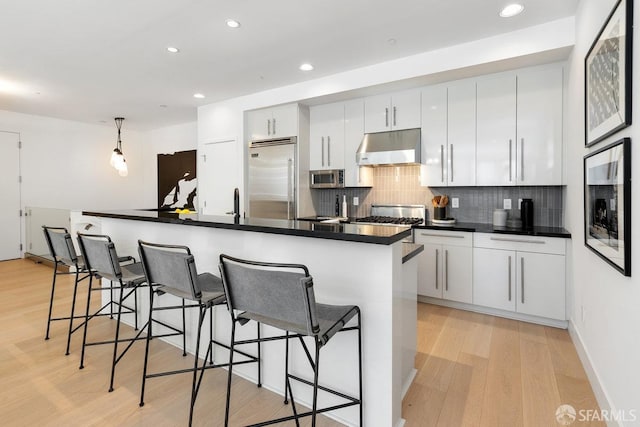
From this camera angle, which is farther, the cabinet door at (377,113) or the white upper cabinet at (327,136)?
the white upper cabinet at (327,136)

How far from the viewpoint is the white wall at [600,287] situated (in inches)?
53.5

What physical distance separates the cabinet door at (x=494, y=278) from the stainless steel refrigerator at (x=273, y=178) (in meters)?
2.35

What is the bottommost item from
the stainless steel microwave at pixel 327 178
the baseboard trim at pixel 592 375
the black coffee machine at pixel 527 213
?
the baseboard trim at pixel 592 375

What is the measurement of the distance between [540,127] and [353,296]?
8.88ft

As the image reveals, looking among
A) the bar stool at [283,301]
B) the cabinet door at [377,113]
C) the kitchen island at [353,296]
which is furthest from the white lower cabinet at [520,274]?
the bar stool at [283,301]

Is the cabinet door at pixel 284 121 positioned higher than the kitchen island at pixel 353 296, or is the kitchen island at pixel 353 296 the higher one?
the cabinet door at pixel 284 121

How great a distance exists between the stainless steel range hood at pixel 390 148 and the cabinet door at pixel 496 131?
26.2 inches

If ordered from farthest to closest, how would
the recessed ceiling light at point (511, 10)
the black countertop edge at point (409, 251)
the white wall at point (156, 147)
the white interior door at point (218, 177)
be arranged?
the white wall at point (156, 147) → the white interior door at point (218, 177) → the recessed ceiling light at point (511, 10) → the black countertop edge at point (409, 251)

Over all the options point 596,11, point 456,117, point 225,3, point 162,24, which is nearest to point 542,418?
point 596,11

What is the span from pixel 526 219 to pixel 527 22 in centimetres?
178

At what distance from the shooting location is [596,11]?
197 centimetres

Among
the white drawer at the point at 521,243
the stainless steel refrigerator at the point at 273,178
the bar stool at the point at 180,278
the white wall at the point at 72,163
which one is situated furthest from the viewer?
the white wall at the point at 72,163

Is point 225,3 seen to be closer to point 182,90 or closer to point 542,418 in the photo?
point 182,90

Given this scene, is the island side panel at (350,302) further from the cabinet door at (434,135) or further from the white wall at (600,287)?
the cabinet door at (434,135)
